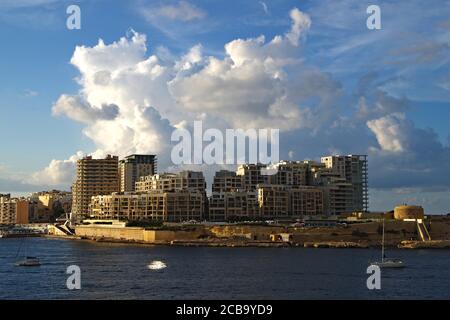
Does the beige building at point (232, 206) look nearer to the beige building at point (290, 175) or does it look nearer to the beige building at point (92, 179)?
the beige building at point (290, 175)

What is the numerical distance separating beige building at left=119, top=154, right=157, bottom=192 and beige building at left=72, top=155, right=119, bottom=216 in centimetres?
1520

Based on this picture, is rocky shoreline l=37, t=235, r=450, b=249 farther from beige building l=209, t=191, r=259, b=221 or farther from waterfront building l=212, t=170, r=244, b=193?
waterfront building l=212, t=170, r=244, b=193

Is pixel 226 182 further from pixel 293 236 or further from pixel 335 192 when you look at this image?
pixel 293 236

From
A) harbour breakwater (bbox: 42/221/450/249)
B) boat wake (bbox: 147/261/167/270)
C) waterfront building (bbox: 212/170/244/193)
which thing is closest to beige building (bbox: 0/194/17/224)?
waterfront building (bbox: 212/170/244/193)

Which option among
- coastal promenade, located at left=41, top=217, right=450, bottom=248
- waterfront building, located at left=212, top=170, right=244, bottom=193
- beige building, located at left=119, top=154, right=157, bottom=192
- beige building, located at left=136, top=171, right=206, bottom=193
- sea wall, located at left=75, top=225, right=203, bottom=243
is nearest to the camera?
coastal promenade, located at left=41, top=217, right=450, bottom=248

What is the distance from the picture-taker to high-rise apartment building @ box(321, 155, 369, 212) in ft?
578

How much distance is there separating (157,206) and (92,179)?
40673 millimetres

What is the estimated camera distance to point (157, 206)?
138375 mm

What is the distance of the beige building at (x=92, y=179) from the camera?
6703 inches

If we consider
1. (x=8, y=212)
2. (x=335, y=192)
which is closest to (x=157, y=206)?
(x=335, y=192)

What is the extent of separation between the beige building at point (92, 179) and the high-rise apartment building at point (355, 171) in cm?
5835

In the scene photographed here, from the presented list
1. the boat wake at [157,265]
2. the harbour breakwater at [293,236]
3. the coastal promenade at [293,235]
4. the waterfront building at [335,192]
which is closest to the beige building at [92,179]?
the coastal promenade at [293,235]
